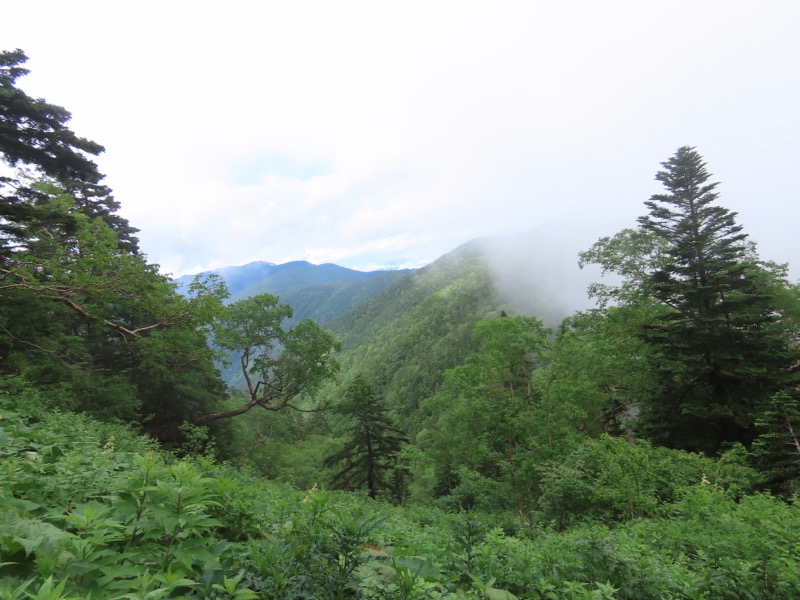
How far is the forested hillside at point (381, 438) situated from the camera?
108 inches

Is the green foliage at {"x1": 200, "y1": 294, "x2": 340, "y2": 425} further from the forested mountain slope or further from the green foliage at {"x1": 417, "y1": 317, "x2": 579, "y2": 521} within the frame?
the forested mountain slope

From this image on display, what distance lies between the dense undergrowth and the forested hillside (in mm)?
24

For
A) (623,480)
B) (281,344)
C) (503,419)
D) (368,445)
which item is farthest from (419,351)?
(623,480)

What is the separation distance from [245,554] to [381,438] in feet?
80.9

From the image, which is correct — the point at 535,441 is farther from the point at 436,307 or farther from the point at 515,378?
the point at 436,307

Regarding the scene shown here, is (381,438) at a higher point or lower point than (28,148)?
lower

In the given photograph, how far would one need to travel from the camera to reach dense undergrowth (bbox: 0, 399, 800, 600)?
216cm

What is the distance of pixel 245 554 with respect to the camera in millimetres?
2939

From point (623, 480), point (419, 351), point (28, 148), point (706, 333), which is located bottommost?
point (419, 351)

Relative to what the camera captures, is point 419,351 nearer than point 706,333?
No

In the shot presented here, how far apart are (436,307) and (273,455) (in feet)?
533

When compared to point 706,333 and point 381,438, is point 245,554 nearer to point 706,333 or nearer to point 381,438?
point 706,333

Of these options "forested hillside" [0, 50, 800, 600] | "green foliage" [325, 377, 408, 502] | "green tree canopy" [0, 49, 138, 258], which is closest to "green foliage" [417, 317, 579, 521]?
"forested hillside" [0, 50, 800, 600]

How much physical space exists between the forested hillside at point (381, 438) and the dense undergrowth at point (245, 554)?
1.0 inches
